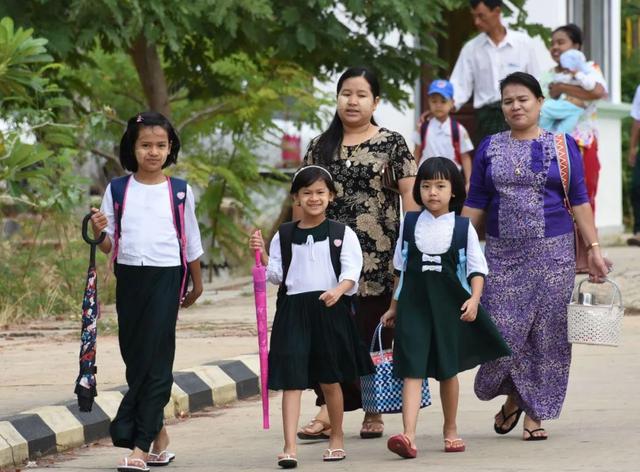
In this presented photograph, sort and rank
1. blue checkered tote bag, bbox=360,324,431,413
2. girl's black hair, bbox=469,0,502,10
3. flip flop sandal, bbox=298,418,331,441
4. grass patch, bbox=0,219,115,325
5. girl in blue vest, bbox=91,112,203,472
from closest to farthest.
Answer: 1. girl in blue vest, bbox=91,112,203,472
2. blue checkered tote bag, bbox=360,324,431,413
3. flip flop sandal, bbox=298,418,331,441
4. girl's black hair, bbox=469,0,502,10
5. grass patch, bbox=0,219,115,325

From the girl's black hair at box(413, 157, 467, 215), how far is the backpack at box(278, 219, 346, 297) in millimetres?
410

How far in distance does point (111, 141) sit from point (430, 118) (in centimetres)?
389

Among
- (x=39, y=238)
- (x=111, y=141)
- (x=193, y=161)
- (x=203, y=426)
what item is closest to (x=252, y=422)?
(x=203, y=426)

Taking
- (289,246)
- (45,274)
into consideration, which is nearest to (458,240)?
(289,246)

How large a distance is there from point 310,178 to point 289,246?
0.31 metres

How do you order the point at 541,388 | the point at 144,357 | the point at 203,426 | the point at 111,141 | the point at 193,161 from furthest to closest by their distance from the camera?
the point at 111,141 → the point at 193,161 → the point at 203,426 → the point at 541,388 → the point at 144,357

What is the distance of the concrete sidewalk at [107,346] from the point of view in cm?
944

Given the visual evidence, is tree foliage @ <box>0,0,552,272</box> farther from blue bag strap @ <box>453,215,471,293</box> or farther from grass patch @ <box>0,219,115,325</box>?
blue bag strap @ <box>453,215,471,293</box>

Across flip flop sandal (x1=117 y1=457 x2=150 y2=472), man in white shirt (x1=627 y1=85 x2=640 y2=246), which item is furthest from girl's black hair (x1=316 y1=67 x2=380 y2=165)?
man in white shirt (x1=627 y1=85 x2=640 y2=246)

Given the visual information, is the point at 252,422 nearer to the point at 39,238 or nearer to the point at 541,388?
the point at 541,388

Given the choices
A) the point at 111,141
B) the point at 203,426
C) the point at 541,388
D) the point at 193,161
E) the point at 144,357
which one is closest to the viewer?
the point at 144,357

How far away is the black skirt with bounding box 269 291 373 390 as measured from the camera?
7.52m

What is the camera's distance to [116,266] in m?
7.57

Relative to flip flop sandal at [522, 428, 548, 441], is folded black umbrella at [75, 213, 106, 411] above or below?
above
